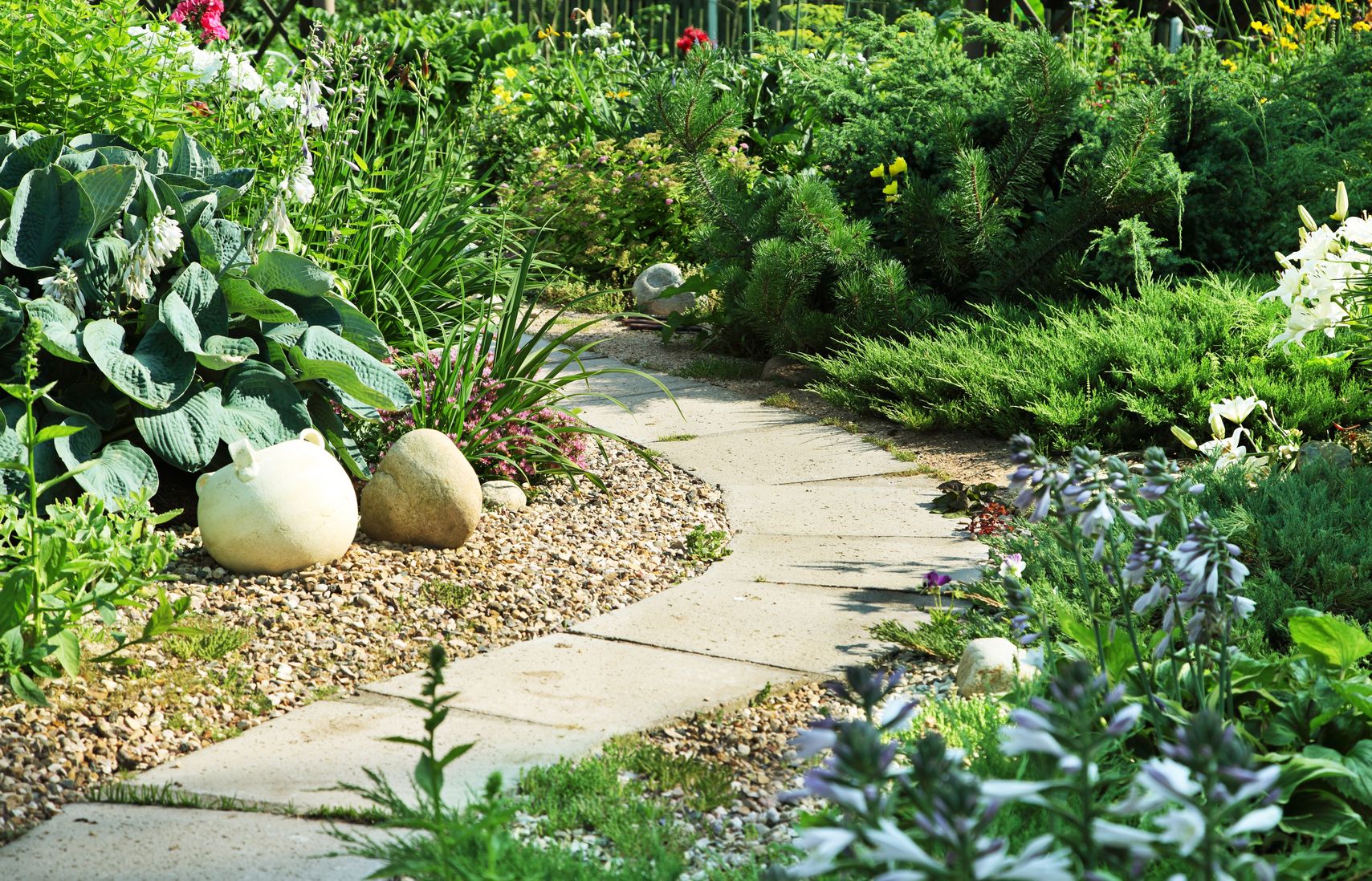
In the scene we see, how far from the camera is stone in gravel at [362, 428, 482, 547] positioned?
3549 millimetres

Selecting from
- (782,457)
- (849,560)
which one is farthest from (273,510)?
(782,457)

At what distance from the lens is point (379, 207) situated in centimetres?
522

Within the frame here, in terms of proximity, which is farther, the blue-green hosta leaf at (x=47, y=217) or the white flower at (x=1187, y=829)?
the blue-green hosta leaf at (x=47, y=217)

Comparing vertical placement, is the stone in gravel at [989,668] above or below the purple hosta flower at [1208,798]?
below

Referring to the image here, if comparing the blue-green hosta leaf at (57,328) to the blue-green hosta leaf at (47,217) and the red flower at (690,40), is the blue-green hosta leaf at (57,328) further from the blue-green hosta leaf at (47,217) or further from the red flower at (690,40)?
the red flower at (690,40)

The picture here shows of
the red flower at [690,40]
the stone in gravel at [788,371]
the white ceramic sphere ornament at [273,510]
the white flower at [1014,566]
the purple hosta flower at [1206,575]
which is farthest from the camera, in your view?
the red flower at [690,40]

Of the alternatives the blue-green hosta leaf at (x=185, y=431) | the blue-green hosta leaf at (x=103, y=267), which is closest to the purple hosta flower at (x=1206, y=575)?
the blue-green hosta leaf at (x=185, y=431)

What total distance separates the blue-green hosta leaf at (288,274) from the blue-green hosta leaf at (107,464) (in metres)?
0.67

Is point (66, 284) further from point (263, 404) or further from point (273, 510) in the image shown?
point (273, 510)

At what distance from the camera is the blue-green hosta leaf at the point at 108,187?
3447 mm

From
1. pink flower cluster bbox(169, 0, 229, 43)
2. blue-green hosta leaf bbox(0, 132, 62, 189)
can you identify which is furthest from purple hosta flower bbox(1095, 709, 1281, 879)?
pink flower cluster bbox(169, 0, 229, 43)

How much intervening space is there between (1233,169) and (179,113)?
443cm

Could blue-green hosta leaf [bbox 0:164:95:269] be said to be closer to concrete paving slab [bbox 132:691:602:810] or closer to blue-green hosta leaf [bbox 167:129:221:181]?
blue-green hosta leaf [bbox 167:129:221:181]

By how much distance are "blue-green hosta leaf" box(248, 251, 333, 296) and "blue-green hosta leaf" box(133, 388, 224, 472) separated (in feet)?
1.50
